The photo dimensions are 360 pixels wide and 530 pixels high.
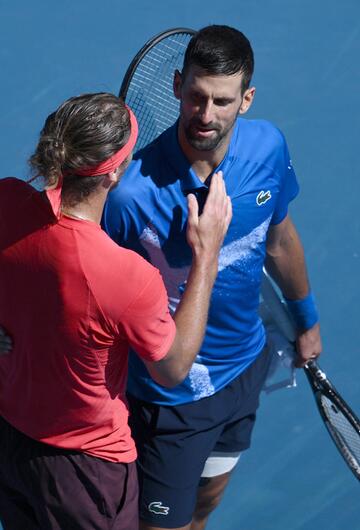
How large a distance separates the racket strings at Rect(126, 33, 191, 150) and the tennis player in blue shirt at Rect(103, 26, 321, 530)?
0.88 ft

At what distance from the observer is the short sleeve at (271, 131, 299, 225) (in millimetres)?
3080

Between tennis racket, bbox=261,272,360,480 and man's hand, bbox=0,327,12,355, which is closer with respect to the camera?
man's hand, bbox=0,327,12,355

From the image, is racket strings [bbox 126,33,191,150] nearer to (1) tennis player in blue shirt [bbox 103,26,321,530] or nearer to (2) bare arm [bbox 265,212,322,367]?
(1) tennis player in blue shirt [bbox 103,26,321,530]

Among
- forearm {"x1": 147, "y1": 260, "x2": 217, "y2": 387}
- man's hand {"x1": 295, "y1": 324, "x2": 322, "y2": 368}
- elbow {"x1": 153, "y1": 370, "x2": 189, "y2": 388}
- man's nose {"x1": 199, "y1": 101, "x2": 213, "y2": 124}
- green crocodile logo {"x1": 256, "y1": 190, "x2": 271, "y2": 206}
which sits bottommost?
man's hand {"x1": 295, "y1": 324, "x2": 322, "y2": 368}

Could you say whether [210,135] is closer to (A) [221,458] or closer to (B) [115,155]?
(B) [115,155]

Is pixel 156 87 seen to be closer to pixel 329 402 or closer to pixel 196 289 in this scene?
pixel 196 289

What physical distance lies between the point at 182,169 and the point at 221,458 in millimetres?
981

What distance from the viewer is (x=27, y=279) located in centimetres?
242

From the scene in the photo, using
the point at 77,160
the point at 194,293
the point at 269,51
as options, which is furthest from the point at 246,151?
the point at 269,51

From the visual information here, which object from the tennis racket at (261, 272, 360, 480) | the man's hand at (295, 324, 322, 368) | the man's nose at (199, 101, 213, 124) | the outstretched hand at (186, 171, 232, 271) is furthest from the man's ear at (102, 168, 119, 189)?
the man's hand at (295, 324, 322, 368)

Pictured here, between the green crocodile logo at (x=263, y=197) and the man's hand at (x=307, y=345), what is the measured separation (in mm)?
605

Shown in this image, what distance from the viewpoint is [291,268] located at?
11.0ft

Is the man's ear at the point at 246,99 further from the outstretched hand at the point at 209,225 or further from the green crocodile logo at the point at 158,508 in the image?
the green crocodile logo at the point at 158,508

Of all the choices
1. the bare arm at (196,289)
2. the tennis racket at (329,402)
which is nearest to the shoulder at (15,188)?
the bare arm at (196,289)
